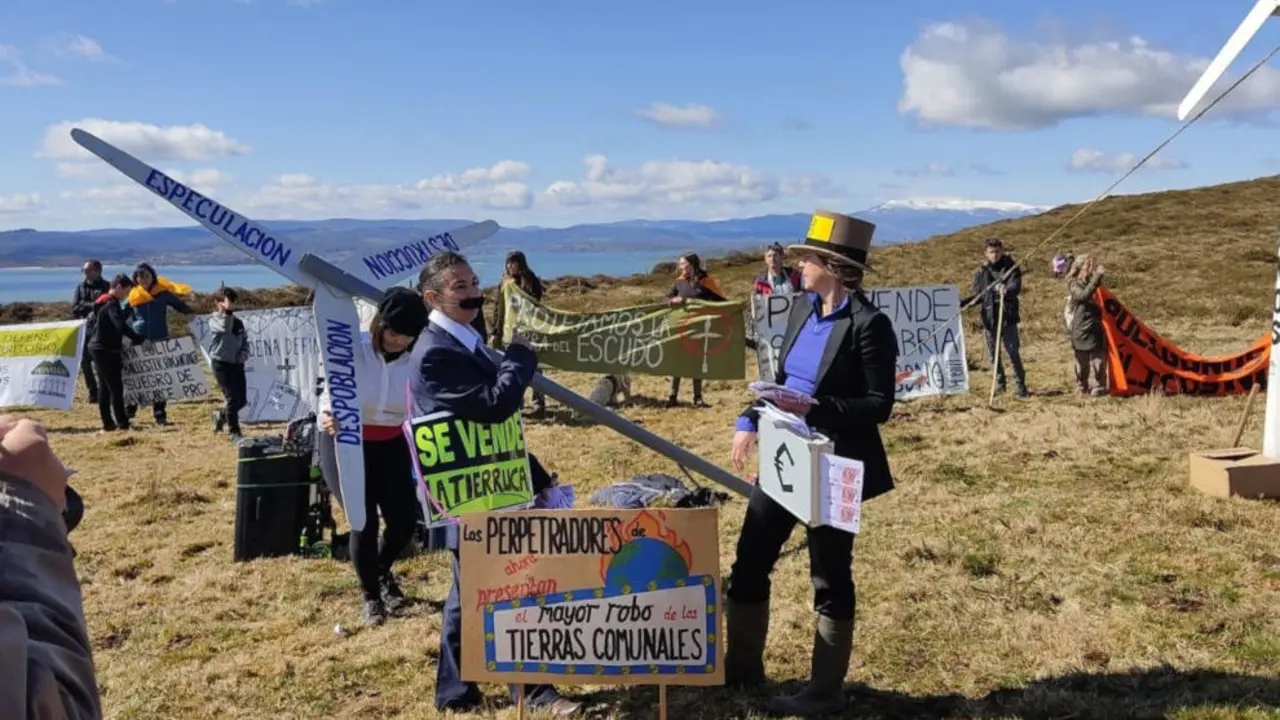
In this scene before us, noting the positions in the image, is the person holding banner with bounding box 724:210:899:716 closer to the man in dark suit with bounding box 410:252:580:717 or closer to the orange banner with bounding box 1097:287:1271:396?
the man in dark suit with bounding box 410:252:580:717

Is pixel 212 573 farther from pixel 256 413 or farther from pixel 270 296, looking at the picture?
pixel 270 296

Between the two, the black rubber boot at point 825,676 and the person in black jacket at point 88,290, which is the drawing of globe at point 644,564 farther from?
the person in black jacket at point 88,290

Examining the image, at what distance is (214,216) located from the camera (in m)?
4.09

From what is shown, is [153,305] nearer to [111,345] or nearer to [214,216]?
[111,345]

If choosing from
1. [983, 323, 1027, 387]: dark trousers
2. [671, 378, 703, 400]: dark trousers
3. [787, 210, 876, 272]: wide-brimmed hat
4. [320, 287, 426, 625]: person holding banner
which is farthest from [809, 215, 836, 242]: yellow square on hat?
[983, 323, 1027, 387]: dark trousers

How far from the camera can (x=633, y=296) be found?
30.9 m

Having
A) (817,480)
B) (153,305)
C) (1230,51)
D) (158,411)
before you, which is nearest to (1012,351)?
(1230,51)

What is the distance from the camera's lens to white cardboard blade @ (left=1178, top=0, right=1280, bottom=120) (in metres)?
7.50

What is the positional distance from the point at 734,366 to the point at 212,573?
Result: 308 inches

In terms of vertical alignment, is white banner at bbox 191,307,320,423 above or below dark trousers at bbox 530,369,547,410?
above

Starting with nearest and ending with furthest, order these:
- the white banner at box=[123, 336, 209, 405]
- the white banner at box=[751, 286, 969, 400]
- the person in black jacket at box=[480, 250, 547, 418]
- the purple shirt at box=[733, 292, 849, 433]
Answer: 1. the purple shirt at box=[733, 292, 849, 433]
2. the white banner at box=[751, 286, 969, 400]
3. the person in black jacket at box=[480, 250, 547, 418]
4. the white banner at box=[123, 336, 209, 405]

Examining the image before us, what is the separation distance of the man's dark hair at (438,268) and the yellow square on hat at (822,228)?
1526 millimetres

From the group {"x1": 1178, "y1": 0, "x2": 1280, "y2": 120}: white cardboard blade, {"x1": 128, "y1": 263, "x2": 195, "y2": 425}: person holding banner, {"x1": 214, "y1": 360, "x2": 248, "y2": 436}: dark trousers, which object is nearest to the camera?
{"x1": 1178, "y1": 0, "x2": 1280, "y2": 120}: white cardboard blade

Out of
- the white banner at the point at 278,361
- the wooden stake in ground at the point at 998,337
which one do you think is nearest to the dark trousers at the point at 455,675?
the wooden stake in ground at the point at 998,337
